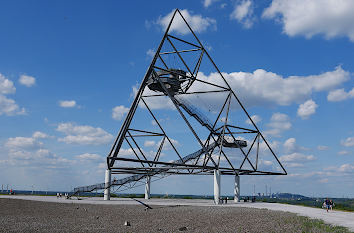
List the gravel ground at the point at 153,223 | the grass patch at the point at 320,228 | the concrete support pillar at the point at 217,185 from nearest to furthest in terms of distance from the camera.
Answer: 1. the grass patch at the point at 320,228
2. the gravel ground at the point at 153,223
3. the concrete support pillar at the point at 217,185

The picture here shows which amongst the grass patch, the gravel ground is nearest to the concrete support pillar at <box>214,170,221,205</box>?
the gravel ground

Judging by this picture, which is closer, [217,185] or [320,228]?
[320,228]

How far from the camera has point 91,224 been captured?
20016mm

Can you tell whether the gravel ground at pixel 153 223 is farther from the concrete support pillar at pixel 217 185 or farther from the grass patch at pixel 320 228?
the concrete support pillar at pixel 217 185

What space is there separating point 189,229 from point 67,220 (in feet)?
29.0

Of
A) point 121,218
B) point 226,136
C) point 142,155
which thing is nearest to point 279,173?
point 226,136

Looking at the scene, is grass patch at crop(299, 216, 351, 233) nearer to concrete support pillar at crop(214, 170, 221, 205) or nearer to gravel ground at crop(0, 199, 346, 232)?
gravel ground at crop(0, 199, 346, 232)

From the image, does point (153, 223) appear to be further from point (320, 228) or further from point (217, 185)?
point (217, 185)

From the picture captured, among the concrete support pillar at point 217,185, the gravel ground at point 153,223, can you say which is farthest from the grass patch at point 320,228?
the concrete support pillar at point 217,185

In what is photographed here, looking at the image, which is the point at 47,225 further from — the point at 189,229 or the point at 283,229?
the point at 283,229

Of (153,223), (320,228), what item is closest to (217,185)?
(153,223)

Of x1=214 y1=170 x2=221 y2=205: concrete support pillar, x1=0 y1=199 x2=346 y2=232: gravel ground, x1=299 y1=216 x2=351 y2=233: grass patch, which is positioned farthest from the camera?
x1=214 y1=170 x2=221 y2=205: concrete support pillar

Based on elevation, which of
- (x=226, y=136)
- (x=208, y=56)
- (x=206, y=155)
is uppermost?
(x=208, y=56)

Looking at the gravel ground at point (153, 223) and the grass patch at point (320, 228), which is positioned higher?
the grass patch at point (320, 228)
